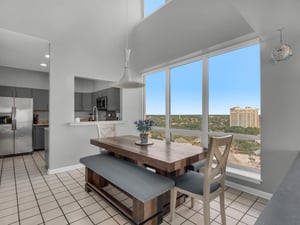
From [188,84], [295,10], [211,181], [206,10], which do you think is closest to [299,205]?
[211,181]

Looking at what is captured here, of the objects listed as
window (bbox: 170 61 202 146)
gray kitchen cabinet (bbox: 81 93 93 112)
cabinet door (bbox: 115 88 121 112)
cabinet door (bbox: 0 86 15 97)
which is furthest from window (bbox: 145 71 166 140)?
cabinet door (bbox: 0 86 15 97)

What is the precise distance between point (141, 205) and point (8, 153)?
462 centimetres

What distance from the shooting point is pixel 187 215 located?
1970mm

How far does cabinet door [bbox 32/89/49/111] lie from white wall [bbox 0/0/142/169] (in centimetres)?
258

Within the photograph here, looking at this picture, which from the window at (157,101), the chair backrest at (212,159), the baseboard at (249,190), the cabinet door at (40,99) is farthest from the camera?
the cabinet door at (40,99)

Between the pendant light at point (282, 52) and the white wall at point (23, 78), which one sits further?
the white wall at point (23, 78)

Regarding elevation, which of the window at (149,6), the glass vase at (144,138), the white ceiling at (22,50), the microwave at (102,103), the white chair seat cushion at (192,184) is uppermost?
the window at (149,6)

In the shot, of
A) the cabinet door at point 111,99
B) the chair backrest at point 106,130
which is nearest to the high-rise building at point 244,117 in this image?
the chair backrest at point 106,130

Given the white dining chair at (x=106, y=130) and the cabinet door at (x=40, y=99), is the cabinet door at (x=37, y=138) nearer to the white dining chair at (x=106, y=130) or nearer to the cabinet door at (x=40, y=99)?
the cabinet door at (x=40, y=99)

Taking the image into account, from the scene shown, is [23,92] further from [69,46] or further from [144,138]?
[144,138]

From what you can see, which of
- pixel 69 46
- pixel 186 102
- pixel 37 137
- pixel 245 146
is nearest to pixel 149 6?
pixel 69 46

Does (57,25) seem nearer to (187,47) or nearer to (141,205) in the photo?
(187,47)

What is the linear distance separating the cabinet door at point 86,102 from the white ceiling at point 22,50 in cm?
155

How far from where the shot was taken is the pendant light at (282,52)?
6.73 feet
